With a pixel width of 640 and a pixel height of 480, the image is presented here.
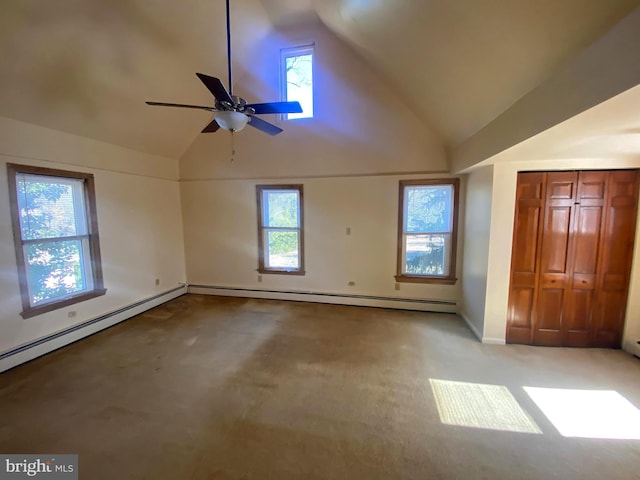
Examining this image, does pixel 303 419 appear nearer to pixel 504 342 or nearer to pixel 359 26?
pixel 504 342

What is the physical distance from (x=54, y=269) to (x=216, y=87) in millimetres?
3303

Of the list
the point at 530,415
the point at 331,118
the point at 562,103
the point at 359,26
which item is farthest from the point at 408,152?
the point at 530,415

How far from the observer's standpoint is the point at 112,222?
4.21 meters

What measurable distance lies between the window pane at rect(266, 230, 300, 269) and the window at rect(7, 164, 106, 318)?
2556 millimetres

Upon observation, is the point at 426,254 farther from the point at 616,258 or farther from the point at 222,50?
the point at 222,50

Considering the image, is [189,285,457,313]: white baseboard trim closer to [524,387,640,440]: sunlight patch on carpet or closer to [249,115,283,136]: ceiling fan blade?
[524,387,640,440]: sunlight patch on carpet

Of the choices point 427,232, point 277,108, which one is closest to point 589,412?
point 427,232

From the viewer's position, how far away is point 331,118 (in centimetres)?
460

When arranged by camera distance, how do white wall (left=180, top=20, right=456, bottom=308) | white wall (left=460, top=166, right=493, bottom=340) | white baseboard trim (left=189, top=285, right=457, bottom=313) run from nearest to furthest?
white wall (left=460, top=166, right=493, bottom=340)
white wall (left=180, top=20, right=456, bottom=308)
white baseboard trim (left=189, top=285, right=457, bottom=313)

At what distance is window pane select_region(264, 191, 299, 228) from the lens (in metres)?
5.08

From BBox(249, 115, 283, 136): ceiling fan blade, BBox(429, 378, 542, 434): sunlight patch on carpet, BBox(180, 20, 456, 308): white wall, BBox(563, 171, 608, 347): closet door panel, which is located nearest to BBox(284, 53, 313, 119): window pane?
BBox(180, 20, 456, 308): white wall

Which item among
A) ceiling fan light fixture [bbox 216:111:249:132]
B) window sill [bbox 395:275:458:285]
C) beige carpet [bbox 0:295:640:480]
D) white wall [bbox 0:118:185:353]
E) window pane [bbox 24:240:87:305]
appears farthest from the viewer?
window sill [bbox 395:275:458:285]

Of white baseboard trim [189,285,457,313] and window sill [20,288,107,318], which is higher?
window sill [20,288,107,318]

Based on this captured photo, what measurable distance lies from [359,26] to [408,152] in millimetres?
1995
